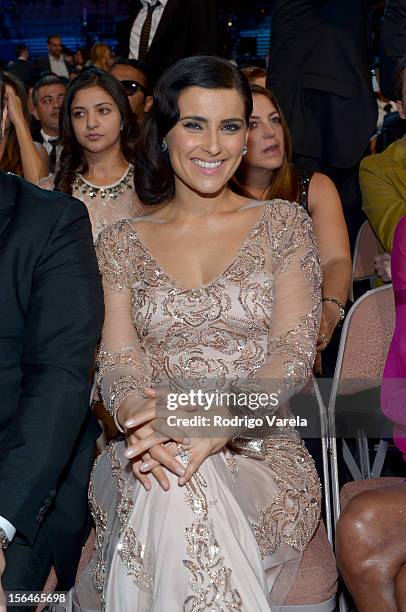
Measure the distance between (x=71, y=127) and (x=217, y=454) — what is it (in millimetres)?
2292

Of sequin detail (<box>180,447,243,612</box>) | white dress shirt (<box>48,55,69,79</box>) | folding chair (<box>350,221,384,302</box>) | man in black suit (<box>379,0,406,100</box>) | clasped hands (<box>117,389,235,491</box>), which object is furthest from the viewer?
white dress shirt (<box>48,55,69,79</box>)

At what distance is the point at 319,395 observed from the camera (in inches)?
110

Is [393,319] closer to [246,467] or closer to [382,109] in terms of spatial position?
[246,467]

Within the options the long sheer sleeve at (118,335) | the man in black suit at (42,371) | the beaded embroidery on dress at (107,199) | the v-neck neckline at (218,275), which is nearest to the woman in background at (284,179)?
the beaded embroidery on dress at (107,199)

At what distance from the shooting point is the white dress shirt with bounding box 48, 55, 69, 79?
9.95m

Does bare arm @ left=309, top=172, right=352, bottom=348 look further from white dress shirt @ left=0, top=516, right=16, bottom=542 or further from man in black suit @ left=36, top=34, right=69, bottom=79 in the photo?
man in black suit @ left=36, top=34, right=69, bottom=79

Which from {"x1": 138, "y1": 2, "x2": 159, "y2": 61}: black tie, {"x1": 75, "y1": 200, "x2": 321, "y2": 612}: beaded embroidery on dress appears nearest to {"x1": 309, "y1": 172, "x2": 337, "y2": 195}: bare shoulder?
{"x1": 75, "y1": 200, "x2": 321, "y2": 612}: beaded embroidery on dress

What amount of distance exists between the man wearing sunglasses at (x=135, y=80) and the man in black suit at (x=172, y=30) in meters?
0.06

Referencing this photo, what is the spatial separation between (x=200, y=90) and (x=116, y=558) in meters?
1.30

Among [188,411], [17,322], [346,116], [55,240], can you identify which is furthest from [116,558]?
[346,116]

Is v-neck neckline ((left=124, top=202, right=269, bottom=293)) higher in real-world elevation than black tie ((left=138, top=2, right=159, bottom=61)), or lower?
lower

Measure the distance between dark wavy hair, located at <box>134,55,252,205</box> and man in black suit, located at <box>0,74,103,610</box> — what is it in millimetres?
712

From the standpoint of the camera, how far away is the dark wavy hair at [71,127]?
402 centimetres

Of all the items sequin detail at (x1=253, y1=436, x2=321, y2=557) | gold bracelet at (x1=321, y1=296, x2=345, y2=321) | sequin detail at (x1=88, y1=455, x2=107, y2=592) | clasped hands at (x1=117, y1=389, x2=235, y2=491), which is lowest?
sequin detail at (x1=88, y1=455, x2=107, y2=592)
